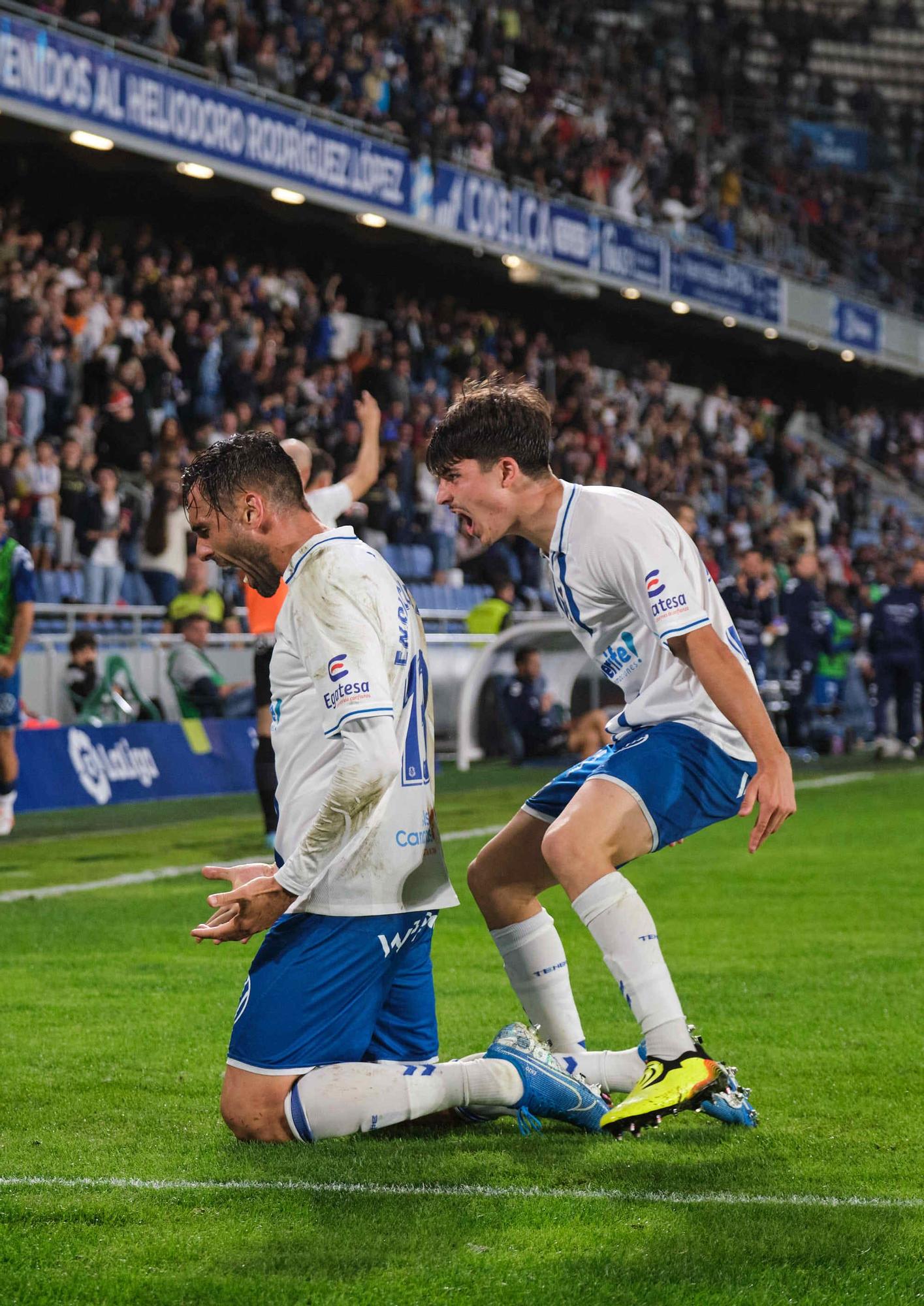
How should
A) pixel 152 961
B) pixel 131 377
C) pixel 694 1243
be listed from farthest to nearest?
pixel 131 377 → pixel 152 961 → pixel 694 1243

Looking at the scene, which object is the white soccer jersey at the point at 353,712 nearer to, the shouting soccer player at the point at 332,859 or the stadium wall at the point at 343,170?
the shouting soccer player at the point at 332,859

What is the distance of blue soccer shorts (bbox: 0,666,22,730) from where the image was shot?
11.0 metres

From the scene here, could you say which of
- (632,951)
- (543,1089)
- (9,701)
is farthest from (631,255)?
(543,1089)

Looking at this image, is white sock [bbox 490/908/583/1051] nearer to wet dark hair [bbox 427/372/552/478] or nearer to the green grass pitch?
the green grass pitch

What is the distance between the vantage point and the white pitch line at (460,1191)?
3.81 metres

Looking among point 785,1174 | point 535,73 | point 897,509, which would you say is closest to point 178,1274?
point 785,1174

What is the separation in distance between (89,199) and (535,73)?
10432 mm

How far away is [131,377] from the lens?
727 inches

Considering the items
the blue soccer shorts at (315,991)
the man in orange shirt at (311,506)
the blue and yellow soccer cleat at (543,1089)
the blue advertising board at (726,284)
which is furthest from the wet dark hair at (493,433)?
the blue advertising board at (726,284)

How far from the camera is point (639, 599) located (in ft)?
14.6

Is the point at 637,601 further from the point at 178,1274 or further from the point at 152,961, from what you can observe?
the point at 152,961

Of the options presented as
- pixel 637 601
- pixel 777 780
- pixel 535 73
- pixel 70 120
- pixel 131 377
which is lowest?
pixel 777 780

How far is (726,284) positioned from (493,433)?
30.4 m

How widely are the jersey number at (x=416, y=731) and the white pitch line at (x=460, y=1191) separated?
38.4 inches
